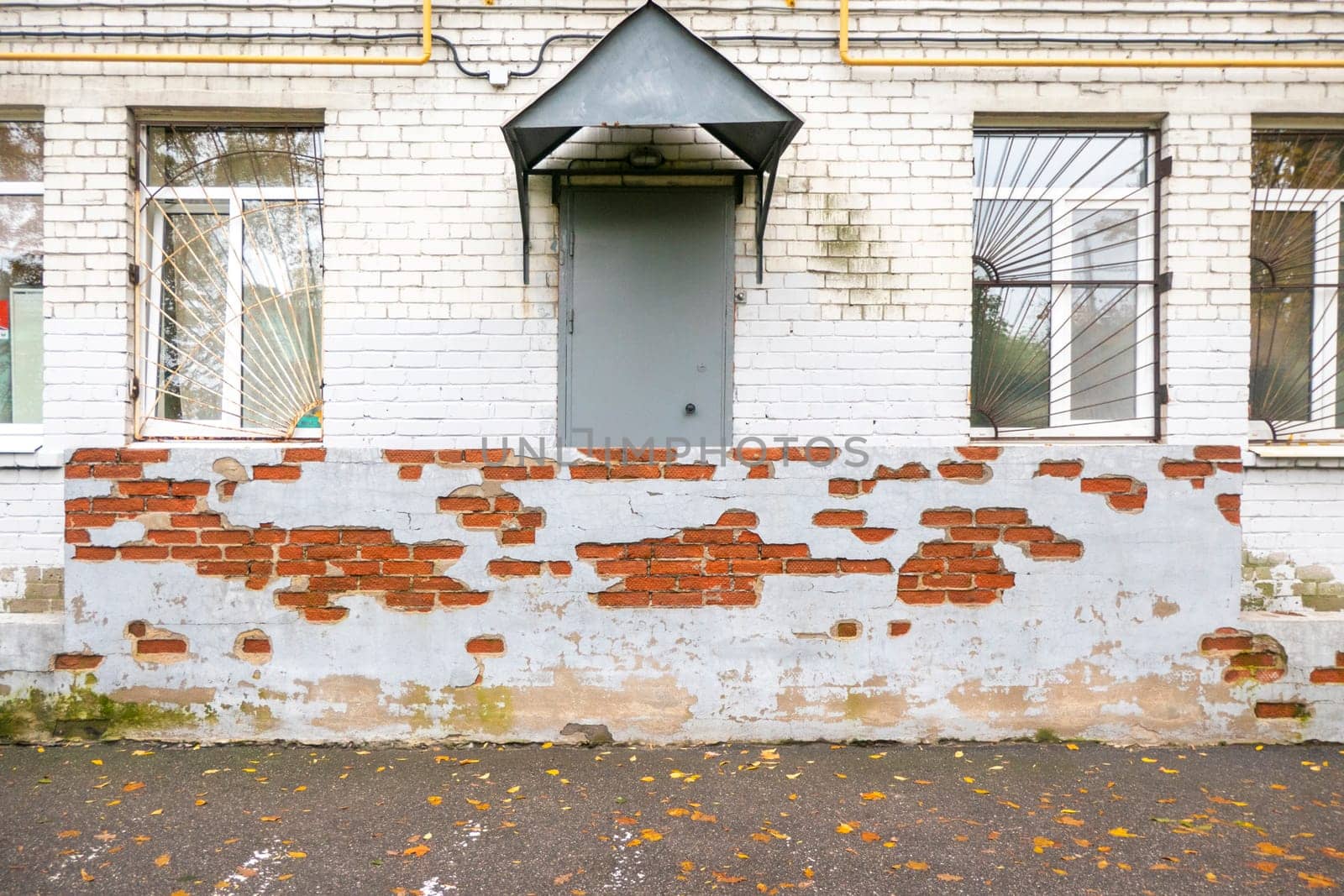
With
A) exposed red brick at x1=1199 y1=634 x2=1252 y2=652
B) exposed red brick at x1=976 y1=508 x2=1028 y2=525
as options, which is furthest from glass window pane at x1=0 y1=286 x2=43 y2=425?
exposed red brick at x1=1199 y1=634 x2=1252 y2=652

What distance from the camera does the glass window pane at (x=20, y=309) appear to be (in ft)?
11.8

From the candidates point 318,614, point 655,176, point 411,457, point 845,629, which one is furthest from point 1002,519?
point 318,614

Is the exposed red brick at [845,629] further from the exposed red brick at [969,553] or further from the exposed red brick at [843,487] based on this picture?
the exposed red brick at [843,487]

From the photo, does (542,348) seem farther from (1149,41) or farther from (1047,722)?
(1149,41)

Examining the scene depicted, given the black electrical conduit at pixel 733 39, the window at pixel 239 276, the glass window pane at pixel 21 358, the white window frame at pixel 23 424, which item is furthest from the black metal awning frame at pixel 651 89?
the glass window pane at pixel 21 358

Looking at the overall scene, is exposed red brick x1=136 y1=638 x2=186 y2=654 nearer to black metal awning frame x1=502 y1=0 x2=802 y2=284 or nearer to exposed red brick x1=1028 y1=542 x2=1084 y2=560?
black metal awning frame x1=502 y1=0 x2=802 y2=284

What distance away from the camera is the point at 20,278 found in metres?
3.63

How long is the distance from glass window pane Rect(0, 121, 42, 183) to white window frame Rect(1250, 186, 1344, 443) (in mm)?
5631

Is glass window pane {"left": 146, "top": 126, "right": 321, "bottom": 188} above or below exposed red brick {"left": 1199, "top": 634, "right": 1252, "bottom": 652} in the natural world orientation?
above

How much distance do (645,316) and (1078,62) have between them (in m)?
2.18

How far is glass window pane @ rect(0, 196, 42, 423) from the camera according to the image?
11.8ft

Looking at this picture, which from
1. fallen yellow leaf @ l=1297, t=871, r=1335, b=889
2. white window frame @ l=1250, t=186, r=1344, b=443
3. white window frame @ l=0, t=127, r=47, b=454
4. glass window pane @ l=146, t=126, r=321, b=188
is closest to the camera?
fallen yellow leaf @ l=1297, t=871, r=1335, b=889

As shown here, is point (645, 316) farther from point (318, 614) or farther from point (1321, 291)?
point (1321, 291)

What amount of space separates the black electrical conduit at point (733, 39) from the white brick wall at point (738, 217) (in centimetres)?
3
